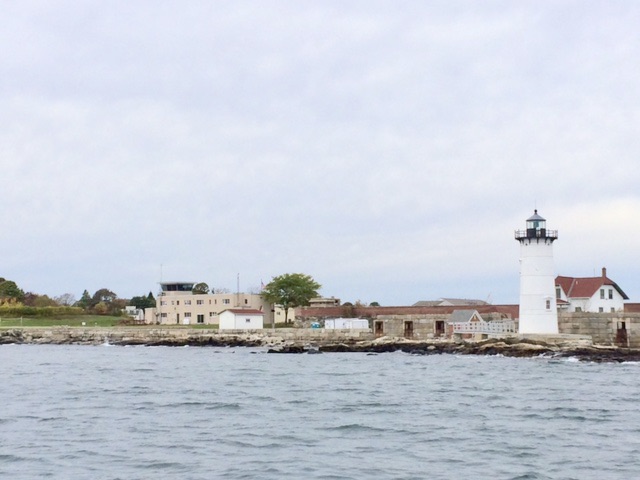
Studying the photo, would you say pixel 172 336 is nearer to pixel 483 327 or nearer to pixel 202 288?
pixel 483 327

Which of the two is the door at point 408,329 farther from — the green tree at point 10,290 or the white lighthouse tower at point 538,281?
the green tree at point 10,290

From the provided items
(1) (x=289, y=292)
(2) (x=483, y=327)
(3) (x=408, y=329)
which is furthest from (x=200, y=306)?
(2) (x=483, y=327)

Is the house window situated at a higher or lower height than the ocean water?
higher

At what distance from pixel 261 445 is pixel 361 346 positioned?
3383 centimetres

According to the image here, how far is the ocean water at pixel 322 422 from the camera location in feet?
54.6

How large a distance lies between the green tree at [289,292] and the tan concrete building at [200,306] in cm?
169

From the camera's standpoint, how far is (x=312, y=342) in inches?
2226

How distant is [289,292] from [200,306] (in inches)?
341

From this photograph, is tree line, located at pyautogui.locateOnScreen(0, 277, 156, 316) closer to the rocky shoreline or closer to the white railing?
the rocky shoreline

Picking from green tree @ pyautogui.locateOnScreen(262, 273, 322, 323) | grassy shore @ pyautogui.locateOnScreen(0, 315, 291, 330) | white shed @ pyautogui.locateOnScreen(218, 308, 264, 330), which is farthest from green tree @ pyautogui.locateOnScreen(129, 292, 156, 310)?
white shed @ pyautogui.locateOnScreen(218, 308, 264, 330)

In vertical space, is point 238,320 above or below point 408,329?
above

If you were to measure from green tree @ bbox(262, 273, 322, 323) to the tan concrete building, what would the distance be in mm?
1694

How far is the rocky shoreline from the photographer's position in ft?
148

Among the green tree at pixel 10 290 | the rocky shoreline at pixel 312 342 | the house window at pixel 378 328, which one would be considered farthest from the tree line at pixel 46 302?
the house window at pixel 378 328
